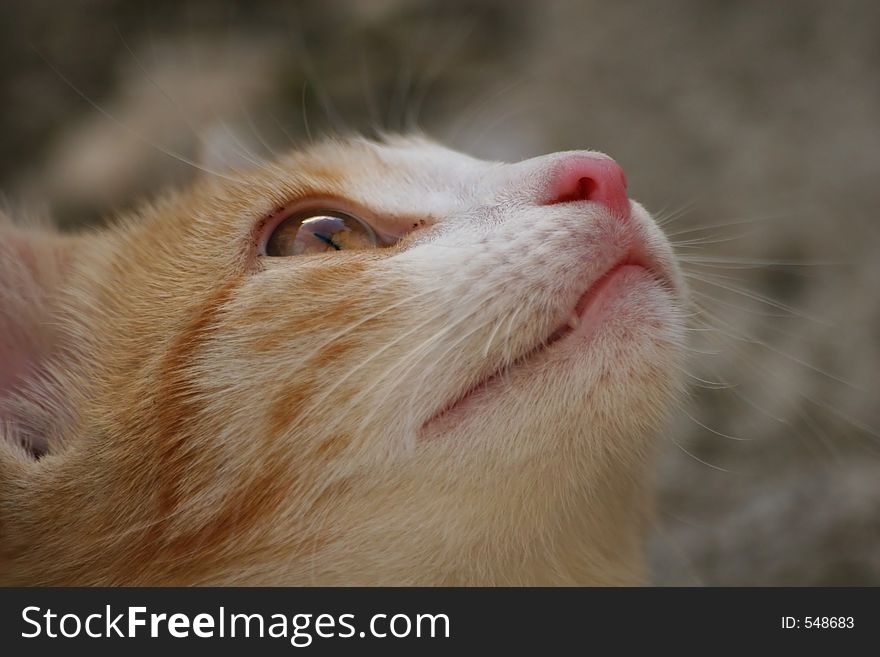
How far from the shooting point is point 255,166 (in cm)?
180

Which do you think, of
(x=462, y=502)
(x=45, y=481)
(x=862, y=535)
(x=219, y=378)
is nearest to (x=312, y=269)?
(x=219, y=378)

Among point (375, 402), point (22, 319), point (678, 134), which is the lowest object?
point (375, 402)

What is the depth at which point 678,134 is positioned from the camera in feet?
10.1

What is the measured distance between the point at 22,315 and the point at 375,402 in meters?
0.72

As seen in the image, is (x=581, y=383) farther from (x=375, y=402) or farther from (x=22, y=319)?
(x=22, y=319)

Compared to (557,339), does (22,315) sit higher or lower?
higher

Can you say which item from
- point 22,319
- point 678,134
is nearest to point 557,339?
point 22,319

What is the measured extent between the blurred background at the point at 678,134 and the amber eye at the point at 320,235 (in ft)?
1.21

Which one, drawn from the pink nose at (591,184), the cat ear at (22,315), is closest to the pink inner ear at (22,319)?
the cat ear at (22,315)

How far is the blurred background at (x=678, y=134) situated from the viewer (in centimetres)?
233

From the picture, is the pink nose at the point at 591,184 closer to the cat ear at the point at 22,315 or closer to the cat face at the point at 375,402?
the cat face at the point at 375,402
